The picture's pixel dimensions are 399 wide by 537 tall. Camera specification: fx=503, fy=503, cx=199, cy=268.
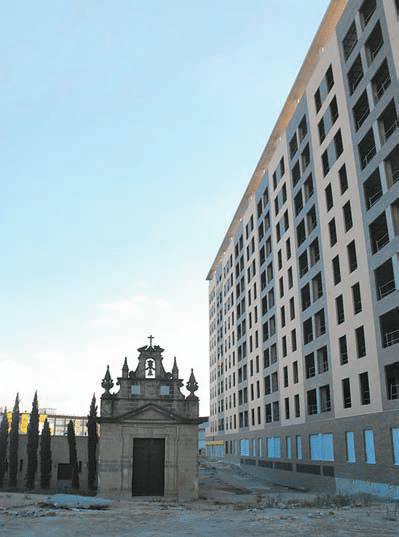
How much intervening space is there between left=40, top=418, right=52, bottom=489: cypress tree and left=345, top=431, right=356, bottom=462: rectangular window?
25.9 metres

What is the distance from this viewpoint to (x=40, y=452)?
44.8 metres

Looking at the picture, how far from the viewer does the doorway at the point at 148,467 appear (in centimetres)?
3403

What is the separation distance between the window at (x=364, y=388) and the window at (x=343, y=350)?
2.63 m

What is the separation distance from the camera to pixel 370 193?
114 feet

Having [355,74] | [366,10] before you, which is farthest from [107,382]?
[366,10]

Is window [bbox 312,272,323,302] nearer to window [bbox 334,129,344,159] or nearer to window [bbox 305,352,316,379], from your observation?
window [bbox 305,352,316,379]

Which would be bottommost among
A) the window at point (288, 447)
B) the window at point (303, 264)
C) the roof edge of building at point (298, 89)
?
the window at point (288, 447)

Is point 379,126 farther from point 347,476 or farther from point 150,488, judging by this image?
point 150,488

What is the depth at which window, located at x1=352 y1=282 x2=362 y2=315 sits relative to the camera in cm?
3444

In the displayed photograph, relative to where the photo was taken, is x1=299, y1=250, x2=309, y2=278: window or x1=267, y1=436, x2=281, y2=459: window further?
x1=267, y1=436, x2=281, y2=459: window

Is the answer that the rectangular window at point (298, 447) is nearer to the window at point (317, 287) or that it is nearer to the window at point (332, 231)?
the window at point (317, 287)

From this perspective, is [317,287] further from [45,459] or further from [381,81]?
[45,459]

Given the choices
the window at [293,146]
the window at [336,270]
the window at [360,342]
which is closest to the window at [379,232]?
the window at [336,270]

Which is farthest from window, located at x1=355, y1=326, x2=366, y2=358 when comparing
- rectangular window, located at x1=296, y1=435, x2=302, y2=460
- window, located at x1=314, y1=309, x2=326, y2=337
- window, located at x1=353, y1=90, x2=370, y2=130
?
window, located at x1=353, y1=90, x2=370, y2=130
